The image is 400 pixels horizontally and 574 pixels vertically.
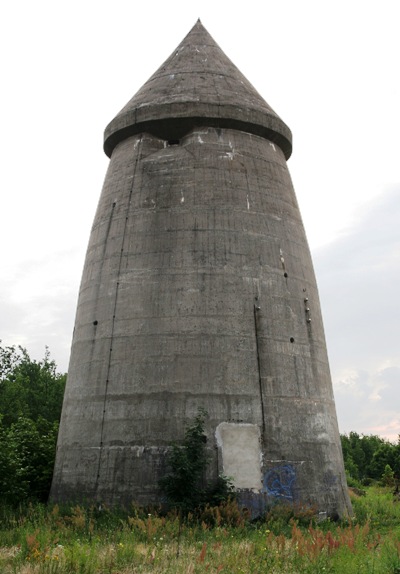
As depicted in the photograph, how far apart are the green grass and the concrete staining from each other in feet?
4.04

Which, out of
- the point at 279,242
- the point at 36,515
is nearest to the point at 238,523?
the point at 36,515

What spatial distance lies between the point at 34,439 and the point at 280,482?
7.35 m

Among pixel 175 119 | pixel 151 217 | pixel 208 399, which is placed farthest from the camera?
pixel 175 119

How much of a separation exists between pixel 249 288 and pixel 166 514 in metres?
5.92

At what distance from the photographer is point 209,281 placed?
46.9 feet

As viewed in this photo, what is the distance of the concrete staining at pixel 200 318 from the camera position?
42.5ft

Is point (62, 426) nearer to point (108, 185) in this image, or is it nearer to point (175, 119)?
point (108, 185)

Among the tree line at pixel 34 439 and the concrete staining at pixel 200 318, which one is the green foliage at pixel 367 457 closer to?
the tree line at pixel 34 439

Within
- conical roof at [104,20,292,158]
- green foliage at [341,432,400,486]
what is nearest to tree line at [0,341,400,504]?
green foliage at [341,432,400,486]

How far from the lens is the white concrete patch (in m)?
12.6

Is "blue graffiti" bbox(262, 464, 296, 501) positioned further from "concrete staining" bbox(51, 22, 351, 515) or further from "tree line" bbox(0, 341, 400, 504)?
"tree line" bbox(0, 341, 400, 504)

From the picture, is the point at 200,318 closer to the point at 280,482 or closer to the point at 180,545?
the point at 280,482

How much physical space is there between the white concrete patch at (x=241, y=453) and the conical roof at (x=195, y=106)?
29.6 feet

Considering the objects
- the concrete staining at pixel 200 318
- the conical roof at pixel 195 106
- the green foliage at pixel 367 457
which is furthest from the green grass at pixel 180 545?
the green foliage at pixel 367 457
